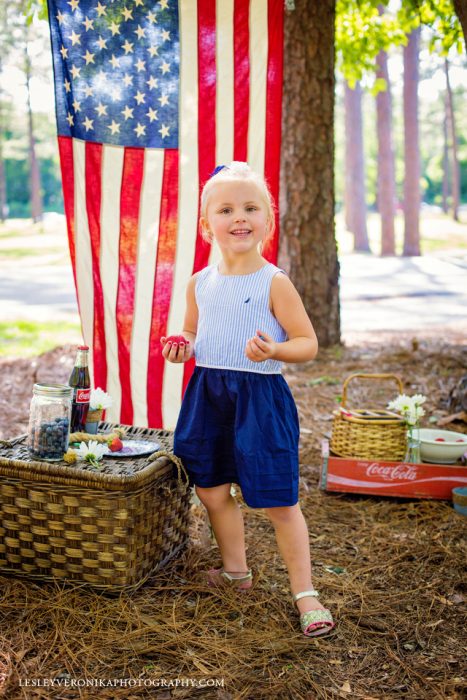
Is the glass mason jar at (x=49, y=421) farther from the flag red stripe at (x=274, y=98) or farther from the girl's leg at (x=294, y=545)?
the flag red stripe at (x=274, y=98)

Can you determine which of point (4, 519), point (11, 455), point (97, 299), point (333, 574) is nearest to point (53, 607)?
point (4, 519)

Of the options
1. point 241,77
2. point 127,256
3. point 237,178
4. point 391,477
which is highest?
point 241,77

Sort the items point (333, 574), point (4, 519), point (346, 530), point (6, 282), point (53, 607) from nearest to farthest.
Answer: point (53, 607) → point (4, 519) → point (333, 574) → point (346, 530) → point (6, 282)

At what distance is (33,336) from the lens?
8.10 metres

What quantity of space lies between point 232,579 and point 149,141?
209cm

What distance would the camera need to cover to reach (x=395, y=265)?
62.4ft

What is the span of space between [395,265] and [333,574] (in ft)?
55.8

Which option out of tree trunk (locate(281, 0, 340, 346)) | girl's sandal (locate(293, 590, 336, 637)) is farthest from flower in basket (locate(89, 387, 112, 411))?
tree trunk (locate(281, 0, 340, 346))

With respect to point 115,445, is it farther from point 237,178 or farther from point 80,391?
point 237,178

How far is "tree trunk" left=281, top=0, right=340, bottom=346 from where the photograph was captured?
19.2 ft

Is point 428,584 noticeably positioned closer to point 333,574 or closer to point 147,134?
point 333,574

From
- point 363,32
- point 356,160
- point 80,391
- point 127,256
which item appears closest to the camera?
point 80,391

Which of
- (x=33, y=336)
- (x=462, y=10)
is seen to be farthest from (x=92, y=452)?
(x=33, y=336)

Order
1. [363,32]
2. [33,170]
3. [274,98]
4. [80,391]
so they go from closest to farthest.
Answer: [80,391] → [274,98] → [363,32] → [33,170]
